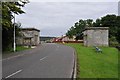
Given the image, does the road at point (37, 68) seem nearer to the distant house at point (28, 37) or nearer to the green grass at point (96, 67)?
the green grass at point (96, 67)

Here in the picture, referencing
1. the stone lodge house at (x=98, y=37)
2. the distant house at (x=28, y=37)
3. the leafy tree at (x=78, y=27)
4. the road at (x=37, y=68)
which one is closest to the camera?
the road at (x=37, y=68)

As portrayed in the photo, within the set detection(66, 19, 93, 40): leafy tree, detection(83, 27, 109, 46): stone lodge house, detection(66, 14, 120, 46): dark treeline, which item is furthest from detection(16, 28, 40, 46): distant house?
detection(66, 19, 93, 40): leafy tree

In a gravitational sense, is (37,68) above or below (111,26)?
below

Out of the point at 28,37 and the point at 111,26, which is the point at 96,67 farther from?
the point at 111,26

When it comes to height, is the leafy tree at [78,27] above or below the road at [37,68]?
above

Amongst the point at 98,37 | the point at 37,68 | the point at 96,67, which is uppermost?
the point at 98,37

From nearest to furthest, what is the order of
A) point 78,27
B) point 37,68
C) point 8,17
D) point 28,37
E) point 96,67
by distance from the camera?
point 37,68, point 96,67, point 8,17, point 28,37, point 78,27

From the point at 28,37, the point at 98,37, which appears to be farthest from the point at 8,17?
the point at 28,37

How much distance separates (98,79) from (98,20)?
109444 mm

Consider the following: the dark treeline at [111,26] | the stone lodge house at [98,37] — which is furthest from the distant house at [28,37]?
the dark treeline at [111,26]

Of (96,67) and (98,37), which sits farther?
(98,37)

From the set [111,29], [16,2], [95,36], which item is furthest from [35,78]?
[111,29]

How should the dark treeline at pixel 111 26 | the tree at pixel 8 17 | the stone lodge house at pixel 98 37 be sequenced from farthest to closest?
the dark treeline at pixel 111 26, the stone lodge house at pixel 98 37, the tree at pixel 8 17

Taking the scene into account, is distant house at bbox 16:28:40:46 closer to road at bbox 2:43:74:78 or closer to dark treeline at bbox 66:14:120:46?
dark treeline at bbox 66:14:120:46
